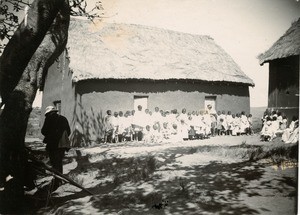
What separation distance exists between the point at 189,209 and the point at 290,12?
3292mm

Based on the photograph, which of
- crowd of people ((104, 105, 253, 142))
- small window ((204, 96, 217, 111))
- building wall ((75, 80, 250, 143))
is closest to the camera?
crowd of people ((104, 105, 253, 142))

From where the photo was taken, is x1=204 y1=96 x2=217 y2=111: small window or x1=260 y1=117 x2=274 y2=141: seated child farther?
x1=204 y1=96 x2=217 y2=111: small window

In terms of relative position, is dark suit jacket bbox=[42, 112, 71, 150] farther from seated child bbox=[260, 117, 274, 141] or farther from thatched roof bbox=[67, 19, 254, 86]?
seated child bbox=[260, 117, 274, 141]

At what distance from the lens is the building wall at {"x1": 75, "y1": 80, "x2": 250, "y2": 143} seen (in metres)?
6.22

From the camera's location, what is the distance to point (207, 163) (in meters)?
5.01

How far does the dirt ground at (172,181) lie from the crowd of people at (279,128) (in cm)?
16

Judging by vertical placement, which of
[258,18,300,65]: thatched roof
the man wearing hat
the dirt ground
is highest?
[258,18,300,65]: thatched roof

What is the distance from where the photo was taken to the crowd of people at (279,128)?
4418 mm

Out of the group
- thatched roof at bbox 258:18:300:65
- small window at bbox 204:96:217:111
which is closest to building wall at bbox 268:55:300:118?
thatched roof at bbox 258:18:300:65

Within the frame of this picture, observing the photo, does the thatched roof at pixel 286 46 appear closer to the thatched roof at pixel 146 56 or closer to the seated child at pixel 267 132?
the thatched roof at pixel 146 56

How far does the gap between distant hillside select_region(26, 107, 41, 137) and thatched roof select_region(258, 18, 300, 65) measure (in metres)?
4.39

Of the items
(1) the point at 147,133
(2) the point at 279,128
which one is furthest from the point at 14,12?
(2) the point at 279,128

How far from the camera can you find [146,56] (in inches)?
315

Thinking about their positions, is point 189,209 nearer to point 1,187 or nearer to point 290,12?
point 1,187
